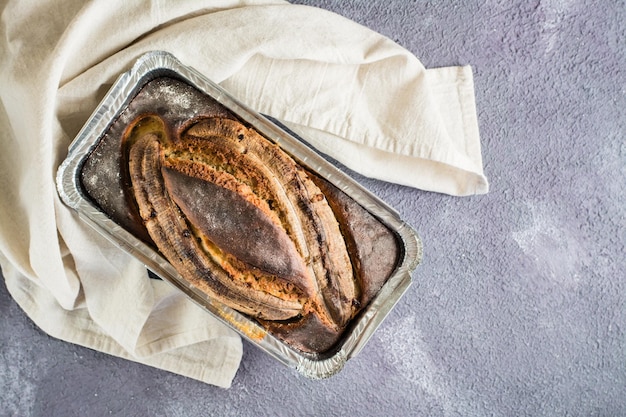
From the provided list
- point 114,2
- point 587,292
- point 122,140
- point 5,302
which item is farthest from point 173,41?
point 587,292

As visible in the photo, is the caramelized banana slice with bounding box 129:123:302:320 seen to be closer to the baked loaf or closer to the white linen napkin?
the baked loaf

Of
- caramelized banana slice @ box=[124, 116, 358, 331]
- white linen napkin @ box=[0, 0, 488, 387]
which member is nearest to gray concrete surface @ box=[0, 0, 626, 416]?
white linen napkin @ box=[0, 0, 488, 387]

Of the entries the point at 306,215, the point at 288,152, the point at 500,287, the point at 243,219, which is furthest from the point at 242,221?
the point at 500,287

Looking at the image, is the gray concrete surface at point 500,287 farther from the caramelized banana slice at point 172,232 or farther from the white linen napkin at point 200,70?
the caramelized banana slice at point 172,232

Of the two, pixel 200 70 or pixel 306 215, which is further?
pixel 200 70

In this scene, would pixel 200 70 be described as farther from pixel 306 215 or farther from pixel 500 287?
pixel 500 287
